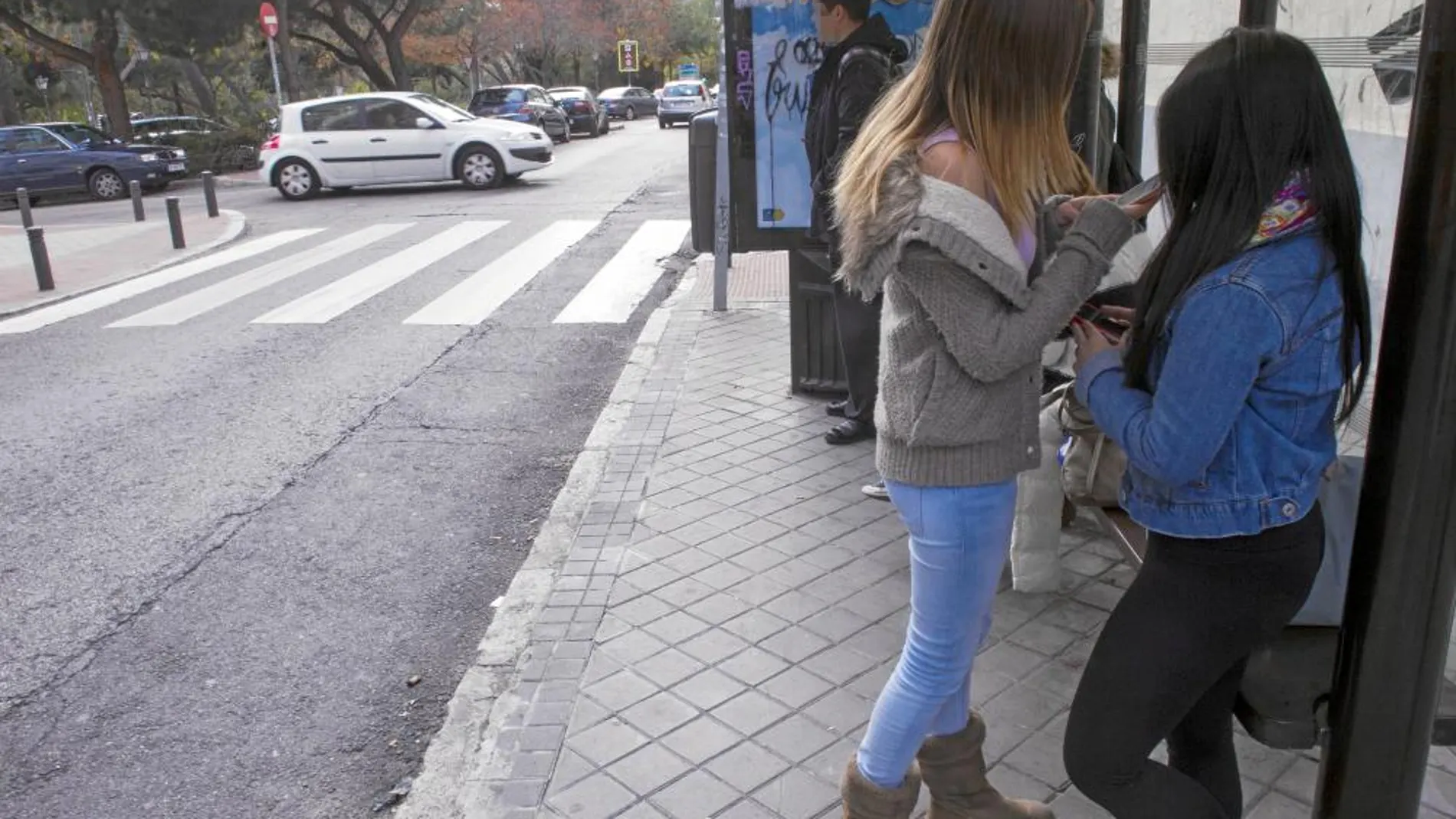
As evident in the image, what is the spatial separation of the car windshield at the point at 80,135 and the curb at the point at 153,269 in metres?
6.83

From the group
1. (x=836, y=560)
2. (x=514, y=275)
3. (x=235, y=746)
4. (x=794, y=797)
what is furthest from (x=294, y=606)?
(x=514, y=275)

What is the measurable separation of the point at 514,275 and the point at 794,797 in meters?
8.75

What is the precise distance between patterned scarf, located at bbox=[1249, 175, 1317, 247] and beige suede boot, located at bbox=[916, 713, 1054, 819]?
1.25 m

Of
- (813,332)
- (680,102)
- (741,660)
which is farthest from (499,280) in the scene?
(680,102)

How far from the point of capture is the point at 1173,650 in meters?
1.94

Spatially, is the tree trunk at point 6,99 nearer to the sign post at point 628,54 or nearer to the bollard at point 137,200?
the bollard at point 137,200

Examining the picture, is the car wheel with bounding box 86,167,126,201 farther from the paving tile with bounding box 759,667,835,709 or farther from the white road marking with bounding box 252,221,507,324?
the paving tile with bounding box 759,667,835,709

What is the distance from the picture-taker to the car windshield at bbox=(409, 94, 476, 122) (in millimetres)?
18047

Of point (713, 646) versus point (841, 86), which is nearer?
point (713, 646)

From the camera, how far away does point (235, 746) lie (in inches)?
135

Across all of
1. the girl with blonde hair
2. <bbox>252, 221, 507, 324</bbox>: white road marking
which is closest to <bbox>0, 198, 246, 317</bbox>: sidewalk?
<bbox>252, 221, 507, 324</bbox>: white road marking

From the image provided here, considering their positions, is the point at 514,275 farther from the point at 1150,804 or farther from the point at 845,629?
the point at 1150,804

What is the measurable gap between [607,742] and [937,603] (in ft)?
4.27

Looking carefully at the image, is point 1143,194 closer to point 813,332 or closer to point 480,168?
point 813,332
